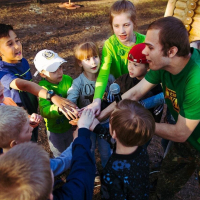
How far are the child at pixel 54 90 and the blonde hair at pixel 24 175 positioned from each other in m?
1.46

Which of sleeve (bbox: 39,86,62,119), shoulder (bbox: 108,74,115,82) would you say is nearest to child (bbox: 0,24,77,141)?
sleeve (bbox: 39,86,62,119)

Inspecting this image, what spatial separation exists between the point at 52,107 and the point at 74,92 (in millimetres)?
374

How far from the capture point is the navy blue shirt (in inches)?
111

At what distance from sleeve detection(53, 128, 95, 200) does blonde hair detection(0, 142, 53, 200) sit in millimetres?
254

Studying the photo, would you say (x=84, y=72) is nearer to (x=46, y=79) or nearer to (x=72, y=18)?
(x=46, y=79)

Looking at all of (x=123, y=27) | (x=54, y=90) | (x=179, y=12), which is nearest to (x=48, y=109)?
(x=54, y=90)

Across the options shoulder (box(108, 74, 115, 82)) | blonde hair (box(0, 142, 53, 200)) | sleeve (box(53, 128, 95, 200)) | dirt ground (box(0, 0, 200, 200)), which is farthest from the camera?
dirt ground (box(0, 0, 200, 200))

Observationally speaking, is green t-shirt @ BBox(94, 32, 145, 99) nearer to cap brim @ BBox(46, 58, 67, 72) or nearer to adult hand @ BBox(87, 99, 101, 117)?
adult hand @ BBox(87, 99, 101, 117)

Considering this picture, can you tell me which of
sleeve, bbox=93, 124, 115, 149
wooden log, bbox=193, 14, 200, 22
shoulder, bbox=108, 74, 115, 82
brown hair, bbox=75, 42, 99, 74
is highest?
wooden log, bbox=193, 14, 200, 22

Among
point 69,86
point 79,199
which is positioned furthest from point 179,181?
point 69,86

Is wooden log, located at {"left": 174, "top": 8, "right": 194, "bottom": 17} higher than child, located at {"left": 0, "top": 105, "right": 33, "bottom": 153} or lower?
higher

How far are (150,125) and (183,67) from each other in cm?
77

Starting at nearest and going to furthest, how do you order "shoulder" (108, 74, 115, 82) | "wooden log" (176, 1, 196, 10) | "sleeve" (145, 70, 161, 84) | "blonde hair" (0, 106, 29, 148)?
1. "blonde hair" (0, 106, 29, 148)
2. "sleeve" (145, 70, 161, 84)
3. "shoulder" (108, 74, 115, 82)
4. "wooden log" (176, 1, 196, 10)

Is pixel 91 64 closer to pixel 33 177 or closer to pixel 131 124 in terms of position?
pixel 131 124
